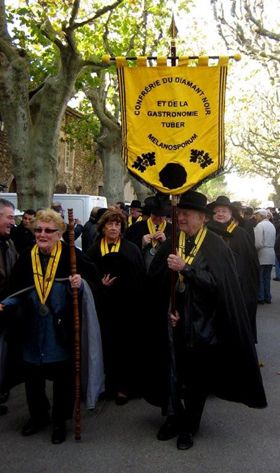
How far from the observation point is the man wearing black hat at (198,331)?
471cm

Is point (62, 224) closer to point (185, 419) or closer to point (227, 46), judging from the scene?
point (185, 419)

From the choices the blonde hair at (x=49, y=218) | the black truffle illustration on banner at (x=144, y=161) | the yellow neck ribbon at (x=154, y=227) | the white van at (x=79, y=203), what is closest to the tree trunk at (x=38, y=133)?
the white van at (x=79, y=203)

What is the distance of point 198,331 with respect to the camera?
A: 4719 millimetres

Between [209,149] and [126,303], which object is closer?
[209,149]

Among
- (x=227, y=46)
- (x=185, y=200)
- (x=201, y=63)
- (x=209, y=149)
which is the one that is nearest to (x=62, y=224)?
(x=185, y=200)

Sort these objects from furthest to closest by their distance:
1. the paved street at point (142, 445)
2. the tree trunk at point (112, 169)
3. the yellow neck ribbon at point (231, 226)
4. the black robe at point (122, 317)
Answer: the tree trunk at point (112, 169) → the yellow neck ribbon at point (231, 226) → the black robe at point (122, 317) → the paved street at point (142, 445)

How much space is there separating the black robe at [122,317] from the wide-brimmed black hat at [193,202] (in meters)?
1.34

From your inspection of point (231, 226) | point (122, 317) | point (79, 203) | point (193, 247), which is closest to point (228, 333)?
point (193, 247)

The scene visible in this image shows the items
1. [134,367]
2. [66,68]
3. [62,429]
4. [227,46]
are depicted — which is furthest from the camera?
[227,46]

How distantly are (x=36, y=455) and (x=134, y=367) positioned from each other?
163 cm

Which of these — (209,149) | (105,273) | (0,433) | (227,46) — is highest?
(227,46)

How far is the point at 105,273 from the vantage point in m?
6.06

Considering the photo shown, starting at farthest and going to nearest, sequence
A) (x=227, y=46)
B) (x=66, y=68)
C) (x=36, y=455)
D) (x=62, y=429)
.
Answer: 1. (x=227, y=46)
2. (x=66, y=68)
3. (x=62, y=429)
4. (x=36, y=455)

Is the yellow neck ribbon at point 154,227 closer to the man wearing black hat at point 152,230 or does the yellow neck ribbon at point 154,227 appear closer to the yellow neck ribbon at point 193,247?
the man wearing black hat at point 152,230
